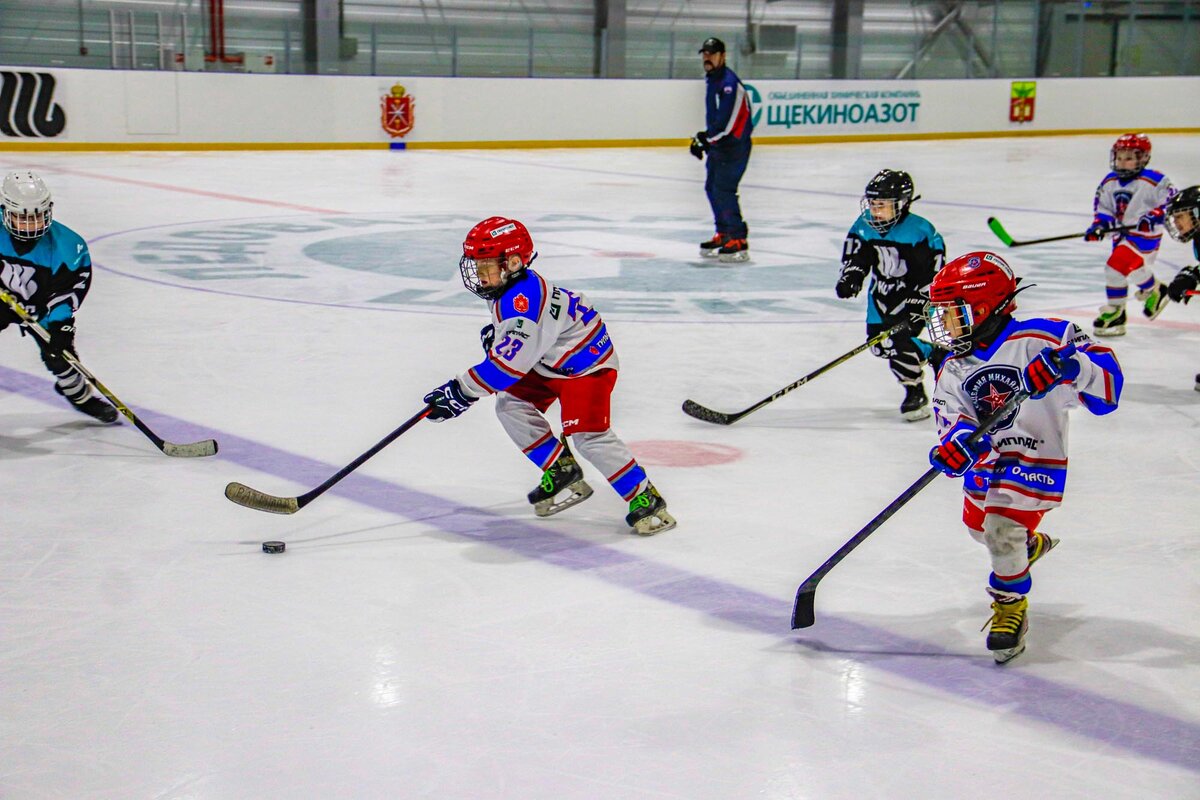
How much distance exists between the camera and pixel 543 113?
57.8 feet

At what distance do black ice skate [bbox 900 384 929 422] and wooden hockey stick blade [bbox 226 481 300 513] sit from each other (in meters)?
2.19

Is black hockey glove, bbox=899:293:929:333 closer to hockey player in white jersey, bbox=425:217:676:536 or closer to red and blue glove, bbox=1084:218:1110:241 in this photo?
hockey player in white jersey, bbox=425:217:676:536

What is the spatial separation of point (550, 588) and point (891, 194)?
205 cm

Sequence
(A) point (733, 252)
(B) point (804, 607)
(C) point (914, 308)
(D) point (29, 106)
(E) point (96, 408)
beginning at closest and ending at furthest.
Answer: (B) point (804, 607), (E) point (96, 408), (C) point (914, 308), (A) point (733, 252), (D) point (29, 106)

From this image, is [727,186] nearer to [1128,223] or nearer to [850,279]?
[1128,223]

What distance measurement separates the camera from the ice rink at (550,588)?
7.48 feet

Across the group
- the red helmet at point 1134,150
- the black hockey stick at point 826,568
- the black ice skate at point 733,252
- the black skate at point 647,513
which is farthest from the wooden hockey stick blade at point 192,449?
the black ice skate at point 733,252

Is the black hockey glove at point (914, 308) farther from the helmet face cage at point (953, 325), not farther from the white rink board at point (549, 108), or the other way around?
the white rink board at point (549, 108)

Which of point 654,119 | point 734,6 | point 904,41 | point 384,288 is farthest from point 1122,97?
point 384,288

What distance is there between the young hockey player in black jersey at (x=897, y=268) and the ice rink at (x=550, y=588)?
9.1 inches

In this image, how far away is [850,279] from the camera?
15.6ft

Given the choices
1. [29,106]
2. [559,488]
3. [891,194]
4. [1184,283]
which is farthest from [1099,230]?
[29,106]

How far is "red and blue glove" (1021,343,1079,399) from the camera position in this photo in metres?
2.58

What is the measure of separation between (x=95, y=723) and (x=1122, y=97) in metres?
21.9
